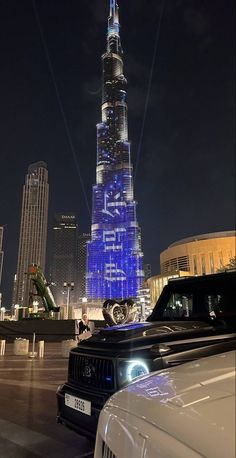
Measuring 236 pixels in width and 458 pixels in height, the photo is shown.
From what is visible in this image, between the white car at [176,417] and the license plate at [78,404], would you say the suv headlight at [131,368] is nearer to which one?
the license plate at [78,404]

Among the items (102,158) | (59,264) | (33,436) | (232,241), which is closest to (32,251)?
(59,264)

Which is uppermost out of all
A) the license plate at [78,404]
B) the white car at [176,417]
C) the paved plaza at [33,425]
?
the white car at [176,417]

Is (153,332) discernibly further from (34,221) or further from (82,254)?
(34,221)

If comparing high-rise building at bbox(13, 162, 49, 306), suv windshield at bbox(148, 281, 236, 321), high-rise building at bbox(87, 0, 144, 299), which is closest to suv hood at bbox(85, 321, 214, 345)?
suv windshield at bbox(148, 281, 236, 321)

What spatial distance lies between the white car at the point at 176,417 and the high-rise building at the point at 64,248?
144m

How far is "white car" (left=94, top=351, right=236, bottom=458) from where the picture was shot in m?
1.35

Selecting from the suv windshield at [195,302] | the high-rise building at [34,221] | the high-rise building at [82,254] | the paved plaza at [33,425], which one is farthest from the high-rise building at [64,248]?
the suv windshield at [195,302]

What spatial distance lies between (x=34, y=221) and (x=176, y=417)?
159m

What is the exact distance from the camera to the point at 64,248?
15312 cm

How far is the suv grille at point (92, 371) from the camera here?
3.71m

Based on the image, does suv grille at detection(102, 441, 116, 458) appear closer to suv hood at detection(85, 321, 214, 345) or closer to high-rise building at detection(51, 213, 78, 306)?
suv hood at detection(85, 321, 214, 345)

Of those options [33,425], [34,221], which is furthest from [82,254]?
[33,425]

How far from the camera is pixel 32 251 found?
152 metres

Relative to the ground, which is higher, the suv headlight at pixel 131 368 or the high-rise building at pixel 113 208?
the high-rise building at pixel 113 208
